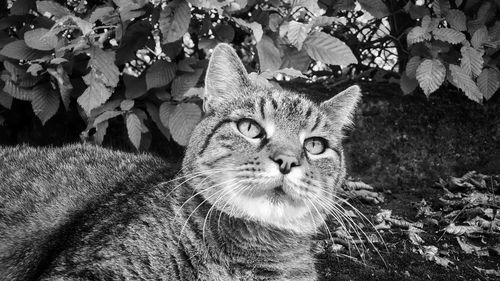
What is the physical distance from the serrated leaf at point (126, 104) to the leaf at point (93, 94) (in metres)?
0.19

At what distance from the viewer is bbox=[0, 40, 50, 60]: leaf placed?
3.90m

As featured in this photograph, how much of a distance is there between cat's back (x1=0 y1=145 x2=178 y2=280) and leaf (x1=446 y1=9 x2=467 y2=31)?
2.62 metres

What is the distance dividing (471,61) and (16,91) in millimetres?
3442

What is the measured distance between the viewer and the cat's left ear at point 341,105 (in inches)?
127

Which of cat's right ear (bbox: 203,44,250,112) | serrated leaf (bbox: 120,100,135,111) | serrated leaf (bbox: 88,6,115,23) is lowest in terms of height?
serrated leaf (bbox: 120,100,135,111)

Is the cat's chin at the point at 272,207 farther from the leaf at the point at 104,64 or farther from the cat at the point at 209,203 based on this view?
→ the leaf at the point at 104,64

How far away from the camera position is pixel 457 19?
4.43 meters

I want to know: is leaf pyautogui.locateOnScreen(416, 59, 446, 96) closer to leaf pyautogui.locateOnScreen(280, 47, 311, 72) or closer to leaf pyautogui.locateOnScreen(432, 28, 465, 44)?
leaf pyautogui.locateOnScreen(432, 28, 465, 44)

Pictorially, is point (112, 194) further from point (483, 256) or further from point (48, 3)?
point (483, 256)

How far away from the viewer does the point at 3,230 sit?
9.66 ft

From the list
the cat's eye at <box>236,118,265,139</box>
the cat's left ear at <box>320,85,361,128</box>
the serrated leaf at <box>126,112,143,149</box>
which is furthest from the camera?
the serrated leaf at <box>126,112,143,149</box>

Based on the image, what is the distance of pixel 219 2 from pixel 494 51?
2.46 meters

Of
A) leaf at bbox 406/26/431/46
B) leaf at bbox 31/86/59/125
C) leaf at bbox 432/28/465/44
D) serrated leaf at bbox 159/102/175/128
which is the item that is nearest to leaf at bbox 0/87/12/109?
leaf at bbox 31/86/59/125

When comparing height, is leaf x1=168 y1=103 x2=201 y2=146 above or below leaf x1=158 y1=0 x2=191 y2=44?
below
